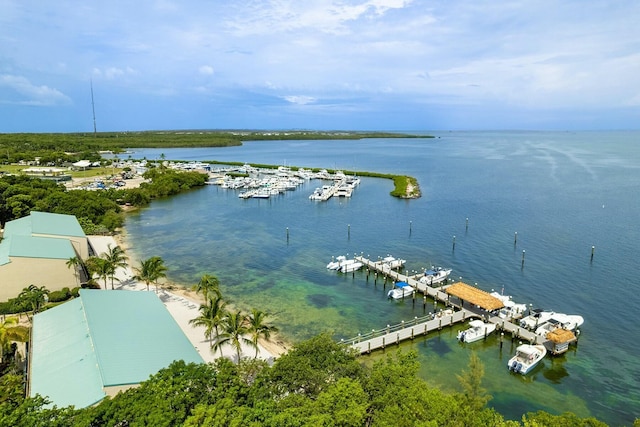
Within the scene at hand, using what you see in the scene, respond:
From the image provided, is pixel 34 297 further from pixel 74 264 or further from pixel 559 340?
pixel 559 340

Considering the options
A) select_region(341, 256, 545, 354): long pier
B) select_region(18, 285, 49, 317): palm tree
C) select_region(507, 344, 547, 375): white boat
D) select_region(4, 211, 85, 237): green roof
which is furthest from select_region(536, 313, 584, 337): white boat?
select_region(4, 211, 85, 237): green roof

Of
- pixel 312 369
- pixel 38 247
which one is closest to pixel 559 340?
pixel 312 369

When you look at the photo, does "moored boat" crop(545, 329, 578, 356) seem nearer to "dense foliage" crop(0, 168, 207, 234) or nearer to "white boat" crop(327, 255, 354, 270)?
"white boat" crop(327, 255, 354, 270)

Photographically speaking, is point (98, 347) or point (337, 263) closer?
point (98, 347)

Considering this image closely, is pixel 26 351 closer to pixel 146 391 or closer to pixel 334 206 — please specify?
pixel 146 391

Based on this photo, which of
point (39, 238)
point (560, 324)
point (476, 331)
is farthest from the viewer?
point (39, 238)

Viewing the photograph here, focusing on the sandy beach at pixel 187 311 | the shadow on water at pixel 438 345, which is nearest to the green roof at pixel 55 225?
the sandy beach at pixel 187 311

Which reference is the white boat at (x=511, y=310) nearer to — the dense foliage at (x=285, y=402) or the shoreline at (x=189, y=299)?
the dense foliage at (x=285, y=402)
